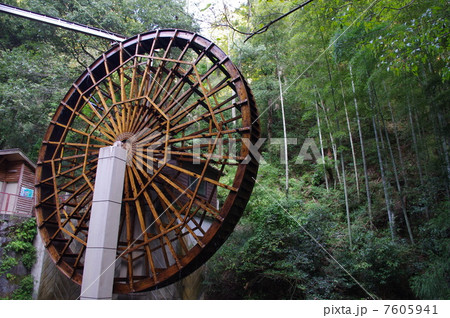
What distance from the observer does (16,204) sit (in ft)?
33.0

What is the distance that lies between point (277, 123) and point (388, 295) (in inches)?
482

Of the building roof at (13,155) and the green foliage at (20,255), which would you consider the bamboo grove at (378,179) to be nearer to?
the green foliage at (20,255)

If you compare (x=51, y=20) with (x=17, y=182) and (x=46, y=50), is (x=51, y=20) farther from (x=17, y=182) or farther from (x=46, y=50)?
(x=17, y=182)

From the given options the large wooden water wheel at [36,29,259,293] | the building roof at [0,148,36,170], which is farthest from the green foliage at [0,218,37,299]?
the building roof at [0,148,36,170]

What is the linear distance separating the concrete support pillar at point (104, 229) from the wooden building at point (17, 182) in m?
6.18

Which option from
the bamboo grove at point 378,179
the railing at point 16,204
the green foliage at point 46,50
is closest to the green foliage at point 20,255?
the railing at point 16,204

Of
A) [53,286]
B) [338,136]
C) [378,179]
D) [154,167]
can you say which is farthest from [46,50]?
[378,179]

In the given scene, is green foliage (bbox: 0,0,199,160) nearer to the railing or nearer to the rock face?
the railing

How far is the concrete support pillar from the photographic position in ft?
16.8

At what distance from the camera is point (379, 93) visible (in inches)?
362

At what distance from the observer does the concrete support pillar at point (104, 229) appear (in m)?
5.12

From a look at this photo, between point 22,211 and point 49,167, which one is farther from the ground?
point 49,167

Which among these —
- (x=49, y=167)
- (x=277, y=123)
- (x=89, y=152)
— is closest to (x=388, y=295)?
(x=89, y=152)
